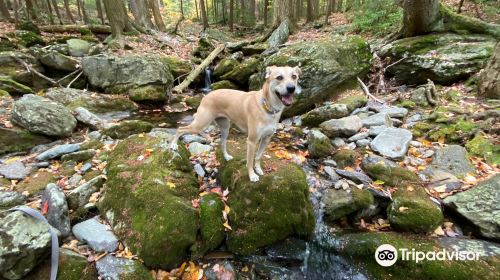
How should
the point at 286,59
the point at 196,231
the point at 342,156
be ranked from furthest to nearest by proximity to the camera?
the point at 286,59 → the point at 342,156 → the point at 196,231

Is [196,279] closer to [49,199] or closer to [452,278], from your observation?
→ [49,199]

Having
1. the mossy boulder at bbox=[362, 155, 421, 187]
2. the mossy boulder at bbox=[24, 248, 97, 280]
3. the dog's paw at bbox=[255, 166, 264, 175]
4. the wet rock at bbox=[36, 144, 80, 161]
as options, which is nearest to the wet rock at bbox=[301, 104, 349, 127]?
the mossy boulder at bbox=[362, 155, 421, 187]

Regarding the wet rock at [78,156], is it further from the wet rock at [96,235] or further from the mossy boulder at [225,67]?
the mossy boulder at [225,67]

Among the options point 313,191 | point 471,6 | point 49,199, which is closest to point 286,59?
point 313,191

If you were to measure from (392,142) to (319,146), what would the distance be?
4.86 feet

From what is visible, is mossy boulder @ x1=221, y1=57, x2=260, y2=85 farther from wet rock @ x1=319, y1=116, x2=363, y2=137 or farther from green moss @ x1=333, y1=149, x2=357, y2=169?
green moss @ x1=333, y1=149, x2=357, y2=169

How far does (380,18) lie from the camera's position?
48.6 feet

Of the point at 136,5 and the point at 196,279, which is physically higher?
the point at 136,5

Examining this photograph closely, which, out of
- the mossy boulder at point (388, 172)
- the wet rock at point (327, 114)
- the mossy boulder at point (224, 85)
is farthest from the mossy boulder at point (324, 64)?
the mossy boulder at point (388, 172)

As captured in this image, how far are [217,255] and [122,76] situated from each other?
932 centimetres

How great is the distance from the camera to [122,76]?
11.4 m

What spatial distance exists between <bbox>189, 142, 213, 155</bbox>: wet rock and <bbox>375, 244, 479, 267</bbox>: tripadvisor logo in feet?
12.6

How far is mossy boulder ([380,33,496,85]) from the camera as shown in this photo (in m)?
8.60

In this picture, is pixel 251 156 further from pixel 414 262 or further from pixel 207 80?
pixel 207 80
